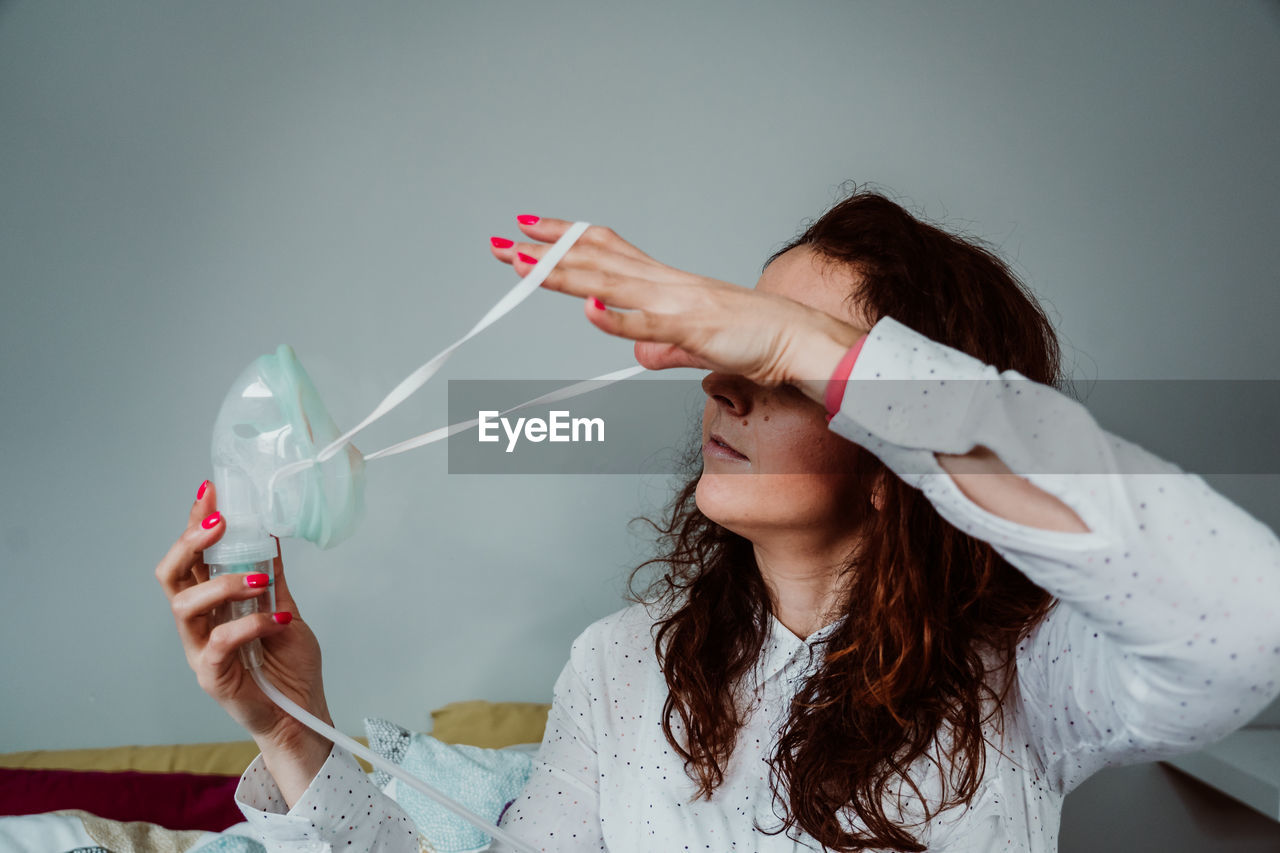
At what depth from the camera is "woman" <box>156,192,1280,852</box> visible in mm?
568

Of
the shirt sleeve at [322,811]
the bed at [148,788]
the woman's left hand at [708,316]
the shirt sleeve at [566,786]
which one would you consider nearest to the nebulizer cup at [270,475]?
the shirt sleeve at [322,811]

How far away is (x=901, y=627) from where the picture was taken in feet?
3.02

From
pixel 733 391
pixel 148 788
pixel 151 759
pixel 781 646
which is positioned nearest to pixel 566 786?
pixel 781 646

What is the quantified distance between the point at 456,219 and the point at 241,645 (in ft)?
3.78

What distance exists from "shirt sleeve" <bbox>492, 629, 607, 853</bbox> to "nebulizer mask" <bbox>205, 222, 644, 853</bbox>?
29 cm

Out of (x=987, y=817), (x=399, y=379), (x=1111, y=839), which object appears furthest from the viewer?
(x=1111, y=839)

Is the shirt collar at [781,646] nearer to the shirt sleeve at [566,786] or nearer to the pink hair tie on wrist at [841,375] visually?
the shirt sleeve at [566,786]

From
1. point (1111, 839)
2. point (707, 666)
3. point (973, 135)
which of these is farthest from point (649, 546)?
point (1111, 839)

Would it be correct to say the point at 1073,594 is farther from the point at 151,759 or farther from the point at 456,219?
the point at 151,759

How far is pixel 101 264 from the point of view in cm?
165

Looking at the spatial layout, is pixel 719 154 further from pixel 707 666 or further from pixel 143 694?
pixel 143 694

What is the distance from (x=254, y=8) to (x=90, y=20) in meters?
0.29

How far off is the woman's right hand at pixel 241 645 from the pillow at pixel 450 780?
1.57 feet

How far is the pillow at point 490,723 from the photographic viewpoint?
165 cm
